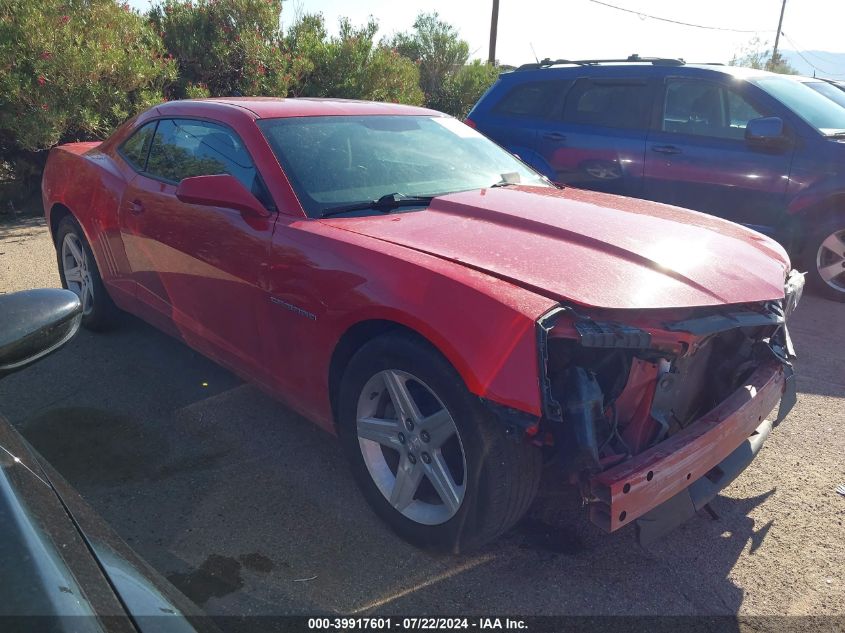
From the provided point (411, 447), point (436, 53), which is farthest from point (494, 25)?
point (411, 447)

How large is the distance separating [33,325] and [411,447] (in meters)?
1.43

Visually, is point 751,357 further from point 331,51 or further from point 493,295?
point 331,51

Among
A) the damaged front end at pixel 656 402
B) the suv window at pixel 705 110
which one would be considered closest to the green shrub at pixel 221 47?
the suv window at pixel 705 110

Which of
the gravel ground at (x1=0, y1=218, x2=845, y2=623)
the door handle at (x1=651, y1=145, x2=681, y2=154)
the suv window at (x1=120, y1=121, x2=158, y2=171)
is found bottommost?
the gravel ground at (x1=0, y1=218, x2=845, y2=623)

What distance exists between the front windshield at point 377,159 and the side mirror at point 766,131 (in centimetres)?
246

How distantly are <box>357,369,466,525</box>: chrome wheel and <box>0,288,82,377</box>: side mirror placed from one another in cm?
117

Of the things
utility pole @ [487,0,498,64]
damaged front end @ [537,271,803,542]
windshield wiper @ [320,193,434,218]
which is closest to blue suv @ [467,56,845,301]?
damaged front end @ [537,271,803,542]

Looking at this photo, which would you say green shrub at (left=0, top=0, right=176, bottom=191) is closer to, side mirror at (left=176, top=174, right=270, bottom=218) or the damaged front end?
side mirror at (left=176, top=174, right=270, bottom=218)

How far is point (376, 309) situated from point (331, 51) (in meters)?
9.94

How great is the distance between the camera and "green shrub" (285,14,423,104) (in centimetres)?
1141

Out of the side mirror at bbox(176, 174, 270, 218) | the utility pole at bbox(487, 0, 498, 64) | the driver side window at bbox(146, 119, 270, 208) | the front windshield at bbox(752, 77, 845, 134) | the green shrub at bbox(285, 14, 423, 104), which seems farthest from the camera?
the utility pole at bbox(487, 0, 498, 64)

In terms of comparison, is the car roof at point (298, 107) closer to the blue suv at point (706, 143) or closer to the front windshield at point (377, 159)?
the front windshield at point (377, 159)

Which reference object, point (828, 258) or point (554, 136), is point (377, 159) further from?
point (828, 258)

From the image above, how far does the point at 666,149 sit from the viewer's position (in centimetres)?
615
